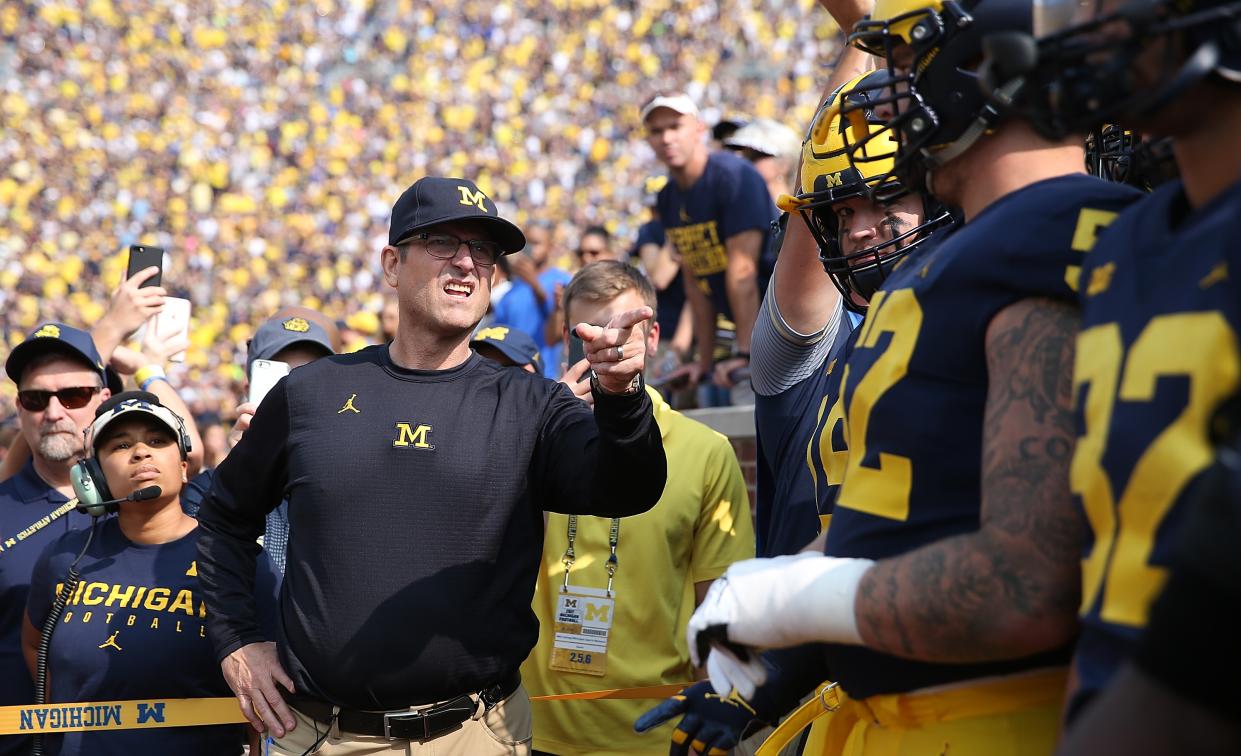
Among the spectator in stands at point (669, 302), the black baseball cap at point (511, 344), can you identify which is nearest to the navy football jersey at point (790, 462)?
the black baseball cap at point (511, 344)

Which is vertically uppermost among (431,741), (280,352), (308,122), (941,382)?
(308,122)

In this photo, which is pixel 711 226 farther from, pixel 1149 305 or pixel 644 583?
pixel 1149 305

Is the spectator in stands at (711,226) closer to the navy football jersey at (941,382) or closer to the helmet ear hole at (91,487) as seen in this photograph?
the helmet ear hole at (91,487)

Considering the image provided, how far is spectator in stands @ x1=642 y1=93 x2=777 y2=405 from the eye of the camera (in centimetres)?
688

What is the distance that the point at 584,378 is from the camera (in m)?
4.25

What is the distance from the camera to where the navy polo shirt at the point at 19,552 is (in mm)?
4551

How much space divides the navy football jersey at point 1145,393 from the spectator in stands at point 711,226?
5.09 m

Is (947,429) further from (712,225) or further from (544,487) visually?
(712,225)

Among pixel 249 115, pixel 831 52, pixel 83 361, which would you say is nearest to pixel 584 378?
pixel 83 361

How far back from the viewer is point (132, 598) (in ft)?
13.2

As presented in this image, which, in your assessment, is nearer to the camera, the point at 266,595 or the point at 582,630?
the point at 266,595

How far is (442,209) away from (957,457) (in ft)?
6.51

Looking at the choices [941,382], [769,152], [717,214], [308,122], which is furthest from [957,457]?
[308,122]

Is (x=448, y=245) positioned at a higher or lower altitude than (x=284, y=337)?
higher
